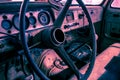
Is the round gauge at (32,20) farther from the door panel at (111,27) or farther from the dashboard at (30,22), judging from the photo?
the door panel at (111,27)

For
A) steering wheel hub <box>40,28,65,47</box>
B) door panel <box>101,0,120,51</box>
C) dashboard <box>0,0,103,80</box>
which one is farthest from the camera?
door panel <box>101,0,120,51</box>

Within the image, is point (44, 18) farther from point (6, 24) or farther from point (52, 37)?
point (52, 37)

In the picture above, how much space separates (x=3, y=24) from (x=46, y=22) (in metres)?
0.48

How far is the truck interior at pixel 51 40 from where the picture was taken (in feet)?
4.66

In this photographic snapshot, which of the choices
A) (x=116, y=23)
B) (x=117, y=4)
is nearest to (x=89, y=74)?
(x=116, y=23)

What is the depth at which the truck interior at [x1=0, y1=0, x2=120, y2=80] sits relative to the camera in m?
1.42

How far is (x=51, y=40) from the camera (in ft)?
4.47

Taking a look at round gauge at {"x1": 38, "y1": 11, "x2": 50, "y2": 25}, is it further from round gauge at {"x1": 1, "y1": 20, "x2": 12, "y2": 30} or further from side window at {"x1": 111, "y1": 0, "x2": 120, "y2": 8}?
side window at {"x1": 111, "y1": 0, "x2": 120, "y2": 8}

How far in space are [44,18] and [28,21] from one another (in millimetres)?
224

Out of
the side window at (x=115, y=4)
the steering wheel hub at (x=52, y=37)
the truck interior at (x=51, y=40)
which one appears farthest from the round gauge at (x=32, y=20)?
the side window at (x=115, y=4)

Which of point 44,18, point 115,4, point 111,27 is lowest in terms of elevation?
point 111,27

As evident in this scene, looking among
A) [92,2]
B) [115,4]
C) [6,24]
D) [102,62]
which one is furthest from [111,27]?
[6,24]

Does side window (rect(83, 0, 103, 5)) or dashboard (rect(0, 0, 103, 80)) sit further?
side window (rect(83, 0, 103, 5))

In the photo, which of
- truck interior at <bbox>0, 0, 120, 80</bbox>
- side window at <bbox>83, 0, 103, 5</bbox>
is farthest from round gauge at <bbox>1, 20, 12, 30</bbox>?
side window at <bbox>83, 0, 103, 5</bbox>
